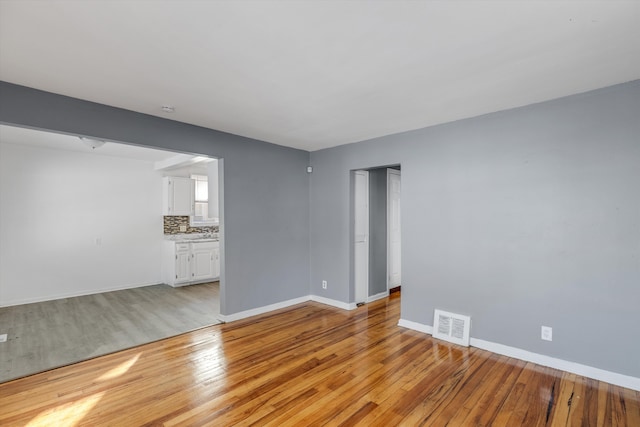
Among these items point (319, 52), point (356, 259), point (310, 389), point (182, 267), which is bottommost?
point (310, 389)

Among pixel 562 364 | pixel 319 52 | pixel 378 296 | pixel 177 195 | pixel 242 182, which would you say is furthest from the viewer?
pixel 177 195

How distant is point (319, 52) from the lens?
2.06m

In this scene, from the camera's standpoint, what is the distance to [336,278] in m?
4.75

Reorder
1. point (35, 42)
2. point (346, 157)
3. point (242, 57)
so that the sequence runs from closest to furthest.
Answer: point (35, 42) → point (242, 57) → point (346, 157)

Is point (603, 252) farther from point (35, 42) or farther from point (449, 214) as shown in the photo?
point (35, 42)

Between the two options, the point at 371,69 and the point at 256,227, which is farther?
the point at 256,227

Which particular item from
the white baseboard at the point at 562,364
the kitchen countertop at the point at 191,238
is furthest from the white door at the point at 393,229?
the kitchen countertop at the point at 191,238

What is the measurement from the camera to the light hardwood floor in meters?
3.06

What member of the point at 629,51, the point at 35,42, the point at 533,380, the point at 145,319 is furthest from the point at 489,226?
the point at 145,319

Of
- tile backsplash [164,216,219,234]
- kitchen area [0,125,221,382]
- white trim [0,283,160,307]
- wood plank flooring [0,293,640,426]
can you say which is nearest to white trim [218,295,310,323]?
kitchen area [0,125,221,382]

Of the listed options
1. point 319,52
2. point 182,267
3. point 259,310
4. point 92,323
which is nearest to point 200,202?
point 182,267

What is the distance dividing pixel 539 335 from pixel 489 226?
3.66 feet

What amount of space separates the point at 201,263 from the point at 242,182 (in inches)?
115

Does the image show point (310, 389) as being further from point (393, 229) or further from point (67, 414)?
point (393, 229)
